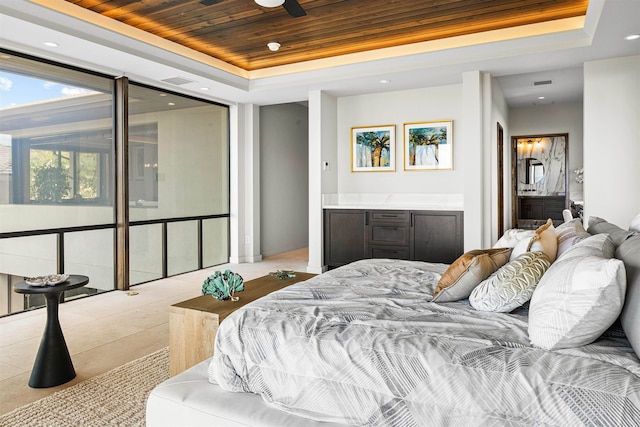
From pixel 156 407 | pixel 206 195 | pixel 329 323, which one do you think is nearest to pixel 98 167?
pixel 206 195

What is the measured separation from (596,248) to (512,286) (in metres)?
0.33

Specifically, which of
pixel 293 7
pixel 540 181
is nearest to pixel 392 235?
pixel 293 7

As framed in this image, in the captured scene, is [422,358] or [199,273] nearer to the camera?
[422,358]

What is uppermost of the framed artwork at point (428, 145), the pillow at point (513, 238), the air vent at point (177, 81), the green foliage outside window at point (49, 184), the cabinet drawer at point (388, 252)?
the air vent at point (177, 81)

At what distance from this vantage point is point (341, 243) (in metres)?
5.86

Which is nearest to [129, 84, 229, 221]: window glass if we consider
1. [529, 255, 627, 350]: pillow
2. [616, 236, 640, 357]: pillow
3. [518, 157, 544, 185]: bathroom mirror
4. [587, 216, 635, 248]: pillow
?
[587, 216, 635, 248]: pillow

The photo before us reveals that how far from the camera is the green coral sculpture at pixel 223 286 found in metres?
2.46

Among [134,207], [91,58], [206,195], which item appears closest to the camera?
[91,58]

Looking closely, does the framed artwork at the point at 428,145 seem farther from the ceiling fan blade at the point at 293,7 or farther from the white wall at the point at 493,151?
the ceiling fan blade at the point at 293,7

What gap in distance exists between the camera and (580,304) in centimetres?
131

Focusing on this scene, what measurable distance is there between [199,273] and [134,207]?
1.29 meters

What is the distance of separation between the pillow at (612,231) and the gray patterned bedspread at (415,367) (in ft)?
1.96

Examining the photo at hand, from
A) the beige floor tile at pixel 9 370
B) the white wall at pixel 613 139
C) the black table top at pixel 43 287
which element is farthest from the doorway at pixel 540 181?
the beige floor tile at pixel 9 370

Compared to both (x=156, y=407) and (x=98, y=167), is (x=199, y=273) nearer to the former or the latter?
(x=98, y=167)
